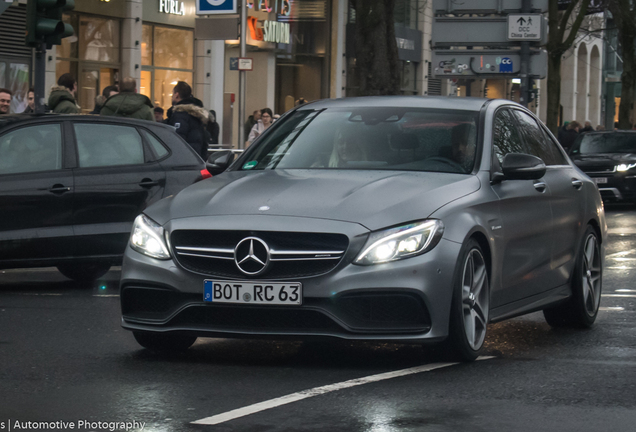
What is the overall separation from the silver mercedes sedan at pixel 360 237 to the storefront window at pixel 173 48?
24.1 m

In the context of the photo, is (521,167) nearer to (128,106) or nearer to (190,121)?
(128,106)

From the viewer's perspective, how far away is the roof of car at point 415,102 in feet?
25.7

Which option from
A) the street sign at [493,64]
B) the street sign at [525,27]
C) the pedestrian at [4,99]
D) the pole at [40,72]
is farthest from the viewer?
the street sign at [493,64]

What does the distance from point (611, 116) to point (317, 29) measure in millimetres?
49963

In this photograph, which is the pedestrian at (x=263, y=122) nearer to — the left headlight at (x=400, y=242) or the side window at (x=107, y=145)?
the side window at (x=107, y=145)

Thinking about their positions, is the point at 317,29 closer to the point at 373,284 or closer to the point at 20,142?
the point at 20,142

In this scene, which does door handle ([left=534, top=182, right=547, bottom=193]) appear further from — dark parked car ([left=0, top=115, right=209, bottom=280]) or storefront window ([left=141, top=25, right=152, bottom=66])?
storefront window ([left=141, top=25, right=152, bottom=66])

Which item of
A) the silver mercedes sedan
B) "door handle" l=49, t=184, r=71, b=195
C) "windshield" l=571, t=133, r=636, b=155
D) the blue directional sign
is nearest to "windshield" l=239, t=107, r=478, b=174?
the silver mercedes sedan

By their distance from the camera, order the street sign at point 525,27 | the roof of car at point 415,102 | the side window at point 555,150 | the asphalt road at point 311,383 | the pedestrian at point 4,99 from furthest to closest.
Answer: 1. the street sign at point 525,27
2. the pedestrian at point 4,99
3. the side window at point 555,150
4. the roof of car at point 415,102
5. the asphalt road at point 311,383

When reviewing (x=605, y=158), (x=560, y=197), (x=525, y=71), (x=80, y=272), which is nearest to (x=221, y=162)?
(x=560, y=197)

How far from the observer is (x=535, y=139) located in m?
8.46

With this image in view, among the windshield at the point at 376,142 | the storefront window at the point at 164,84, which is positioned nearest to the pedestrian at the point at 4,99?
the windshield at the point at 376,142

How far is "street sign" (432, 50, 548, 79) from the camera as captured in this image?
23250 mm

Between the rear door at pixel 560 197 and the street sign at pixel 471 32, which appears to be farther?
the street sign at pixel 471 32
